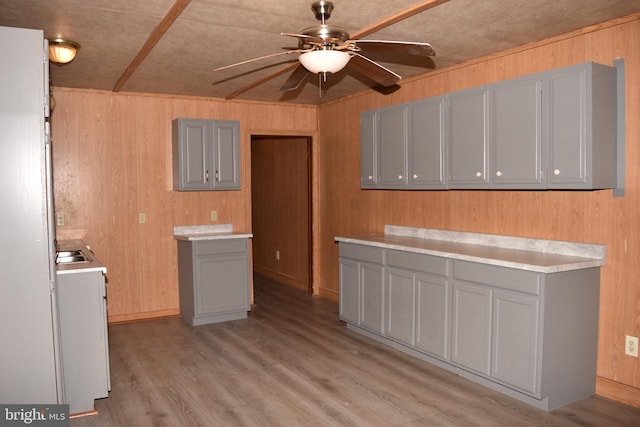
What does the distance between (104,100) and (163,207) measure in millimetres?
1261

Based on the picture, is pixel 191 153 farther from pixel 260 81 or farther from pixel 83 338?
pixel 83 338

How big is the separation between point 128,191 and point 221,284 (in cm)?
141

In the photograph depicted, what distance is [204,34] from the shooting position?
342cm

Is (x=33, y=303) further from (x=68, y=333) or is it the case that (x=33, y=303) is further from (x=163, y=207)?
(x=163, y=207)

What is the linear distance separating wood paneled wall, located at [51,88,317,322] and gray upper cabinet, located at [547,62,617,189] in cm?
373

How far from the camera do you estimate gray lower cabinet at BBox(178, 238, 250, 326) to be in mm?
5199

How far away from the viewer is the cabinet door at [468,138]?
3.77m

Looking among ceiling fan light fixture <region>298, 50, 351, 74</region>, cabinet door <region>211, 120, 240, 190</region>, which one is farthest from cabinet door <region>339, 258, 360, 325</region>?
ceiling fan light fixture <region>298, 50, 351, 74</region>

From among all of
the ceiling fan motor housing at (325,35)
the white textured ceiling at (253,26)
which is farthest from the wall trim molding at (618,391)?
the ceiling fan motor housing at (325,35)

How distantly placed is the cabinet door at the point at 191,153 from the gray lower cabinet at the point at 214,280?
0.66 meters

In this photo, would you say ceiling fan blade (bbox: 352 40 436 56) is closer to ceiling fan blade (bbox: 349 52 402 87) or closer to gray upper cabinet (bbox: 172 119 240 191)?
ceiling fan blade (bbox: 349 52 402 87)

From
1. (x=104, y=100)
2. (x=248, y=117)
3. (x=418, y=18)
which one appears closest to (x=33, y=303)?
(x=418, y=18)

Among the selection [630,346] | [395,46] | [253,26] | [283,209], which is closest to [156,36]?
[253,26]

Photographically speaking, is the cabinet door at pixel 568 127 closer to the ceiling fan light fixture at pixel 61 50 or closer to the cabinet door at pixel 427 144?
the cabinet door at pixel 427 144
